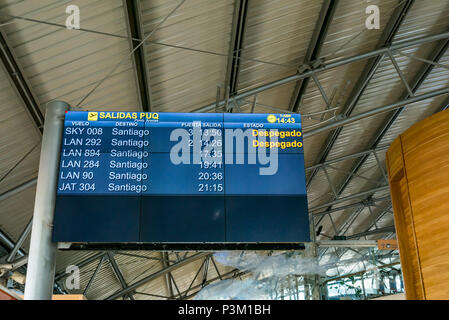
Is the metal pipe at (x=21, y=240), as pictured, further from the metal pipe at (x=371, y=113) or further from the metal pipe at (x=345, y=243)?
the metal pipe at (x=345, y=243)

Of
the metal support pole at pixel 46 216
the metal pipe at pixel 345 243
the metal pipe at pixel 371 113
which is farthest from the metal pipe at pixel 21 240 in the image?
the metal pipe at pixel 345 243

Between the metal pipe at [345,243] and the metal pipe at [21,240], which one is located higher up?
the metal pipe at [345,243]

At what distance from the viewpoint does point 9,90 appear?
1346cm

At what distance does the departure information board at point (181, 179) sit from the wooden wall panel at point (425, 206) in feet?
5.21

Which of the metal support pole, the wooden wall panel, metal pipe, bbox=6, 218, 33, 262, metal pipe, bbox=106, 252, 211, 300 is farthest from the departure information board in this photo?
metal pipe, bbox=106, 252, 211, 300

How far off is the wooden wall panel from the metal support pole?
5202mm

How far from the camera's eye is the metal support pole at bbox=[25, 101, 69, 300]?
7.04 meters

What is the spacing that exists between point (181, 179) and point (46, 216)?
2025mm

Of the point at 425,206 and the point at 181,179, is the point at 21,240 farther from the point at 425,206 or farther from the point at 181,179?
the point at 425,206

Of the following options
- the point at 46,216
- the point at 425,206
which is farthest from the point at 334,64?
the point at 46,216

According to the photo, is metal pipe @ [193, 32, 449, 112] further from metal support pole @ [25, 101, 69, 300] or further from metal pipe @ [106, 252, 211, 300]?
metal pipe @ [106, 252, 211, 300]

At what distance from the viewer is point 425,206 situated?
7.35 m

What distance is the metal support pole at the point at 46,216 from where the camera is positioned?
704 cm
